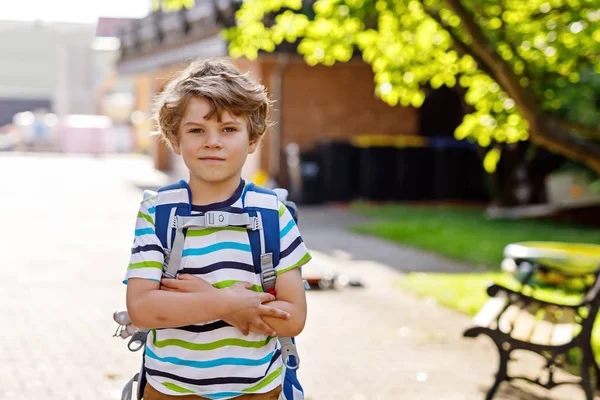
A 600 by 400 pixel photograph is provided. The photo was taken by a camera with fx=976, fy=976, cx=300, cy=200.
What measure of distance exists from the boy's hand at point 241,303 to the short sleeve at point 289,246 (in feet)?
0.34

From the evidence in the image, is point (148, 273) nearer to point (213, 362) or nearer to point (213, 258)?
point (213, 258)

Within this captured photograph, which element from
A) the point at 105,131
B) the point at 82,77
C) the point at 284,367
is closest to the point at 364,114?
the point at 284,367

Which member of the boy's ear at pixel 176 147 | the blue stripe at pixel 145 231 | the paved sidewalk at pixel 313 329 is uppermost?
the boy's ear at pixel 176 147

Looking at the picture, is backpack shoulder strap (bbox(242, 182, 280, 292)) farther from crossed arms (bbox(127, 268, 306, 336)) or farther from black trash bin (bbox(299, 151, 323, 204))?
black trash bin (bbox(299, 151, 323, 204))

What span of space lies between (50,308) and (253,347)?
6.50 metres

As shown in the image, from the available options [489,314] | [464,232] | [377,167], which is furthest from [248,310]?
[377,167]

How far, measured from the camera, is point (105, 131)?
54312mm

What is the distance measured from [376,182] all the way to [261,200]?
62.9 ft

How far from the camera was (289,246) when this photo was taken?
2717 millimetres

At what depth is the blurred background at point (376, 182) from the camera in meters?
7.01

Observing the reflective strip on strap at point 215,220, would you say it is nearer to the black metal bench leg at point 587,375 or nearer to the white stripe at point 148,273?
the white stripe at point 148,273

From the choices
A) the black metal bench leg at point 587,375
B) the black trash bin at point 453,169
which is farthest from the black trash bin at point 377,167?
the black metal bench leg at point 587,375

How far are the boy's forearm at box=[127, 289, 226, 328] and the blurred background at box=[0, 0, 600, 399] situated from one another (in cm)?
85

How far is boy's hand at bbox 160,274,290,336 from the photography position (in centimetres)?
260
